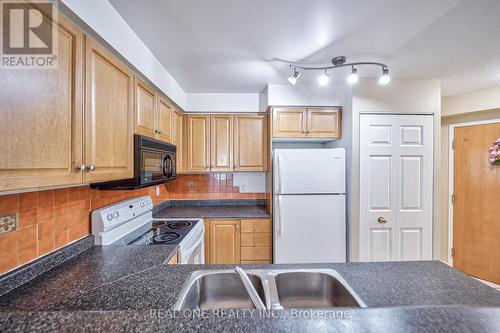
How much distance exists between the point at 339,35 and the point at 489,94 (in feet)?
7.86

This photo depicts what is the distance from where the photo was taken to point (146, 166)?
1554mm

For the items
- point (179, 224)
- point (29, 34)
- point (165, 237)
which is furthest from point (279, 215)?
point (29, 34)

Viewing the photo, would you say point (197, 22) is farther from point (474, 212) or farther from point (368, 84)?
point (474, 212)

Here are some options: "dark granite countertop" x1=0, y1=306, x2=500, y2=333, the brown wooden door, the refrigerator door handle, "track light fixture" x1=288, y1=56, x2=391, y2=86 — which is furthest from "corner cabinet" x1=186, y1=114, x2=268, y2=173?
the brown wooden door

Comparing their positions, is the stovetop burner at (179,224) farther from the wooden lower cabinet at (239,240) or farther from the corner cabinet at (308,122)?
the corner cabinet at (308,122)

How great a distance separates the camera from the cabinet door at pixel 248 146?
2713mm

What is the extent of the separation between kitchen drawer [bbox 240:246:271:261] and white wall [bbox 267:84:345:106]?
1751mm

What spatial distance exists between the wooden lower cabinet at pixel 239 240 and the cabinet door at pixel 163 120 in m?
1.09

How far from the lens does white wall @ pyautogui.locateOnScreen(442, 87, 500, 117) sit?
242 centimetres

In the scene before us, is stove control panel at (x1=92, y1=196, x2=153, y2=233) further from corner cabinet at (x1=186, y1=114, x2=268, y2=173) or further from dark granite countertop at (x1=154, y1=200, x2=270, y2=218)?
corner cabinet at (x1=186, y1=114, x2=268, y2=173)

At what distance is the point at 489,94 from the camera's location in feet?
8.04

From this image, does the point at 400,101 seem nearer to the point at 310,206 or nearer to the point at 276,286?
the point at 310,206

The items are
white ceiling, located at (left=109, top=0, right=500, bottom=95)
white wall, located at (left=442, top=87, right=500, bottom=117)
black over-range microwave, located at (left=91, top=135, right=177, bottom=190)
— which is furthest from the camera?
white wall, located at (left=442, top=87, right=500, bottom=117)

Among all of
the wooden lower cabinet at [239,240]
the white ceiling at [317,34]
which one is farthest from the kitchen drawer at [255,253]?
the white ceiling at [317,34]
